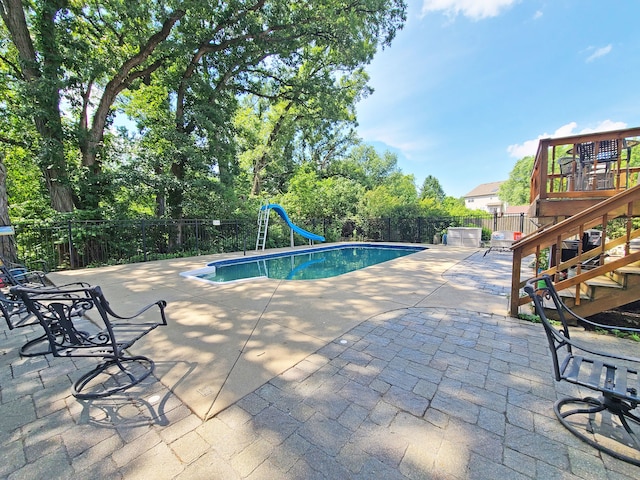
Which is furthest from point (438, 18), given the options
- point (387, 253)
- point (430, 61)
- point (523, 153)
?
point (523, 153)

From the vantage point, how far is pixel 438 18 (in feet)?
36.0

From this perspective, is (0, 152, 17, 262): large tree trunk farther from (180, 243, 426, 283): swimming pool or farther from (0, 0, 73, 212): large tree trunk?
(180, 243, 426, 283): swimming pool

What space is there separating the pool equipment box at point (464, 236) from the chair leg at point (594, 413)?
11421 millimetres

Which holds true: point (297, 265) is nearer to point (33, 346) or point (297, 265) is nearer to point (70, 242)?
point (70, 242)

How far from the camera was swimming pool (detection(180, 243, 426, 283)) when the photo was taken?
7.12 metres

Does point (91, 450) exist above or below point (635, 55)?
below

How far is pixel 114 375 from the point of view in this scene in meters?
2.03

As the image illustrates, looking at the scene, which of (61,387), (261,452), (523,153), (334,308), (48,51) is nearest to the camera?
(261,452)

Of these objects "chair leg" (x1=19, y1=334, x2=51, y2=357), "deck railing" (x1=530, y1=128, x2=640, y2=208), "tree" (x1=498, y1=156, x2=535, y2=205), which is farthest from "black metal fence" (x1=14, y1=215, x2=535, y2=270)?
"tree" (x1=498, y1=156, x2=535, y2=205)

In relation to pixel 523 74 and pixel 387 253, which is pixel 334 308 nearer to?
pixel 387 253

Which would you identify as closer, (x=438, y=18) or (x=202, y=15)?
(x=202, y=15)

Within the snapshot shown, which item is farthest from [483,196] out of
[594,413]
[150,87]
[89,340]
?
[89,340]

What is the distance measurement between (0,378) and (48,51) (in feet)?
30.0

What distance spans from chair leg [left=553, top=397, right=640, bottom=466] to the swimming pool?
17.1ft
